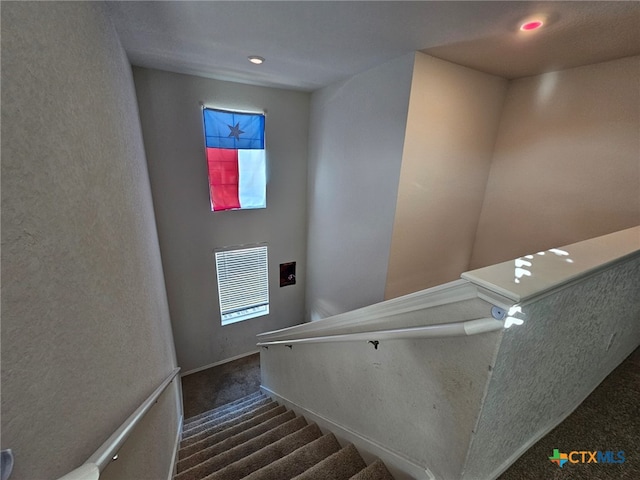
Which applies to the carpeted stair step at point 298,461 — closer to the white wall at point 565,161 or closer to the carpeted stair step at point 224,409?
the carpeted stair step at point 224,409

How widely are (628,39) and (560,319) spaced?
226 cm

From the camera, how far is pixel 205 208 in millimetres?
3607

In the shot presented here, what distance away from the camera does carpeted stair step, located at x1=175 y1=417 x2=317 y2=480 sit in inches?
75.0

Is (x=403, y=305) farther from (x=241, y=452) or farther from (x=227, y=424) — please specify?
(x=227, y=424)

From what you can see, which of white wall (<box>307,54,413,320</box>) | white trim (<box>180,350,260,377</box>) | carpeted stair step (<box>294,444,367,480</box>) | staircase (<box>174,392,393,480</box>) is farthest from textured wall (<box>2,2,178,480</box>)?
white trim (<box>180,350,260,377</box>)

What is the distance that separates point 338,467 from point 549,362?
1240 millimetres

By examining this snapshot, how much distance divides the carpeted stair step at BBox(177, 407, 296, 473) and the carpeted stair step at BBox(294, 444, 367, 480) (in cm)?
109

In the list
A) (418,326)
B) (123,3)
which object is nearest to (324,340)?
(418,326)

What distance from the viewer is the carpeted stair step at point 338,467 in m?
1.47

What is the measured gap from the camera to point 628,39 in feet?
6.08

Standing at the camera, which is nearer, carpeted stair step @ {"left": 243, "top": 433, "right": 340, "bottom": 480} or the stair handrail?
the stair handrail

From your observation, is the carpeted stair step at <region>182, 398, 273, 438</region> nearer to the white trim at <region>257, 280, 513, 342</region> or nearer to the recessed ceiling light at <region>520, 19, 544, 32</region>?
the white trim at <region>257, 280, 513, 342</region>

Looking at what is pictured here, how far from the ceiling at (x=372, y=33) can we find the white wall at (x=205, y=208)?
526mm

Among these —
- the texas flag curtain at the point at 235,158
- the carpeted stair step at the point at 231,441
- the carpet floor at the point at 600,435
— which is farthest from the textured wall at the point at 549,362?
the texas flag curtain at the point at 235,158
